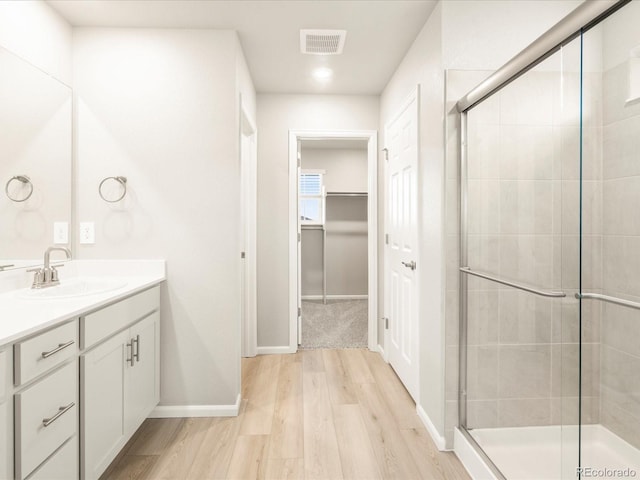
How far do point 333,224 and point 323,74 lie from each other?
3.30 metres

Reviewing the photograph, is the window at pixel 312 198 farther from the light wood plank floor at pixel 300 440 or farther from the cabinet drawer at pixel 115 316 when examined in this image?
the cabinet drawer at pixel 115 316

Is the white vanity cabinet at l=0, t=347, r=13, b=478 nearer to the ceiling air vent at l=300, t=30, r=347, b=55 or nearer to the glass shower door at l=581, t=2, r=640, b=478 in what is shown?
the glass shower door at l=581, t=2, r=640, b=478

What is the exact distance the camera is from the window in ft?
20.1

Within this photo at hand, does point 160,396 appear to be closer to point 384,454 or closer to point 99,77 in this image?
point 384,454

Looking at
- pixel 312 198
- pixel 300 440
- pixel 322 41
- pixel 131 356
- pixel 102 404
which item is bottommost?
pixel 300 440

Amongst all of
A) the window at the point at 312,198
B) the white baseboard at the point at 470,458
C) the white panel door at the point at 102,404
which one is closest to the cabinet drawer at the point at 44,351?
the white panel door at the point at 102,404

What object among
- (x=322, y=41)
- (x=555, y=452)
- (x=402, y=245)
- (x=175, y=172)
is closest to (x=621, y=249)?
(x=555, y=452)

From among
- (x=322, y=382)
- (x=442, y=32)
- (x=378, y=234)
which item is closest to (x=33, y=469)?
(x=322, y=382)

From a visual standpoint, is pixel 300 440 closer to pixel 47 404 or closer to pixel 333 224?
pixel 47 404

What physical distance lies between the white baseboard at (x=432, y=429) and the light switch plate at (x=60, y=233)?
246 centimetres

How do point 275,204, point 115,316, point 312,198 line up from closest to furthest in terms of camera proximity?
point 115,316 < point 275,204 < point 312,198

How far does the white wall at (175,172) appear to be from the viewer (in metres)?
2.37

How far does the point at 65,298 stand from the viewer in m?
1.65

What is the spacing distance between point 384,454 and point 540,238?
4.47 feet
